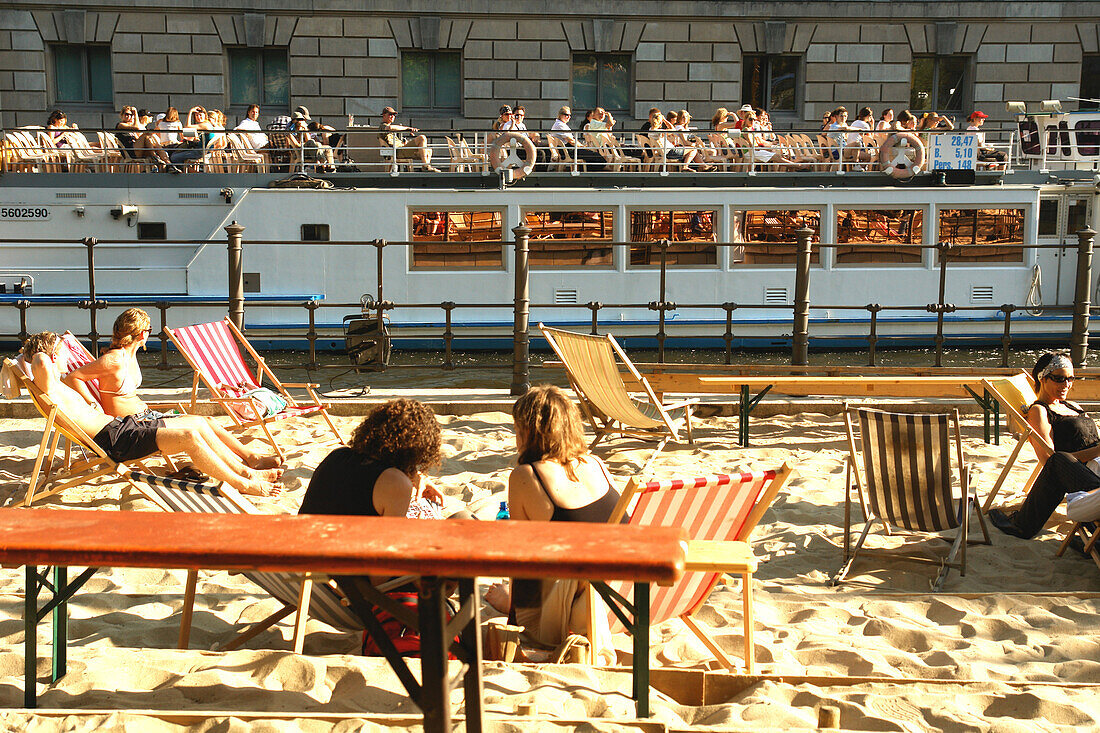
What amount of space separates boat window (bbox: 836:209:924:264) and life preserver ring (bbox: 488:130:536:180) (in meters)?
4.55

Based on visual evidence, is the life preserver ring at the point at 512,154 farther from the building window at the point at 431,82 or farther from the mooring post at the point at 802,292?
the building window at the point at 431,82

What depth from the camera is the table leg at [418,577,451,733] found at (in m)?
2.46

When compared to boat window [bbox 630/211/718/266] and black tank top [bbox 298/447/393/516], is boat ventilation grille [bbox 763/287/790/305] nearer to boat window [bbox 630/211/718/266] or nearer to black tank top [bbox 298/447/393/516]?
boat window [bbox 630/211/718/266]

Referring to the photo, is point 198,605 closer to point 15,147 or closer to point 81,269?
point 81,269

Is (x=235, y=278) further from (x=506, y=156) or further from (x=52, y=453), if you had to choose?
(x=506, y=156)

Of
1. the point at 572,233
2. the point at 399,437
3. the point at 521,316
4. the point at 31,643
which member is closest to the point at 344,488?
the point at 399,437

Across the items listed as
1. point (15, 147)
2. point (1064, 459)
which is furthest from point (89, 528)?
point (15, 147)

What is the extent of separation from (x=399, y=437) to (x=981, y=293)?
518 inches

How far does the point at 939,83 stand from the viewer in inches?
1001

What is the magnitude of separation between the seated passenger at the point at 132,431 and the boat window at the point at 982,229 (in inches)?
471

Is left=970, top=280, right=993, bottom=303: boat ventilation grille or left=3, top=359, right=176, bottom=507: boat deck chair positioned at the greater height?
left=970, top=280, right=993, bottom=303: boat ventilation grille

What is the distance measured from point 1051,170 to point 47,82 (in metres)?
21.0

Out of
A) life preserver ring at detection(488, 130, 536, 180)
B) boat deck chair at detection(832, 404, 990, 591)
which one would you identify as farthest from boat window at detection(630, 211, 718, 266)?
boat deck chair at detection(832, 404, 990, 591)

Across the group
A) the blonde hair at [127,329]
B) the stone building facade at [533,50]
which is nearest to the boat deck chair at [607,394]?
the blonde hair at [127,329]
